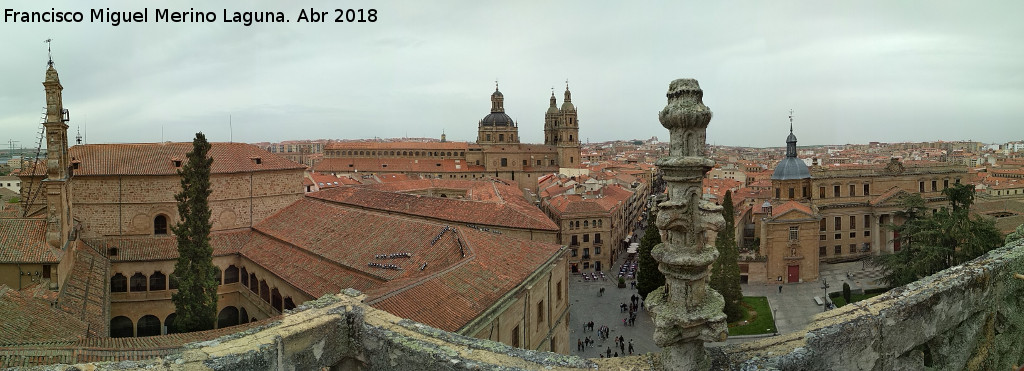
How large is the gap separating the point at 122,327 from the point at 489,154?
5584 centimetres

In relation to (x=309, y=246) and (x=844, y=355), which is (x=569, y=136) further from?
(x=844, y=355)

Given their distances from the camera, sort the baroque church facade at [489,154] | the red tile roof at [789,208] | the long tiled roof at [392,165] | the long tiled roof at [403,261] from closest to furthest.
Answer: the long tiled roof at [403,261], the red tile roof at [789,208], the baroque church facade at [489,154], the long tiled roof at [392,165]

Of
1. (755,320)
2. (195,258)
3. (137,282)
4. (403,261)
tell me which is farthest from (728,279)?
(137,282)

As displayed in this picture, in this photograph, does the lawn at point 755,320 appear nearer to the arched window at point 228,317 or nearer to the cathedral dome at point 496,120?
the arched window at point 228,317

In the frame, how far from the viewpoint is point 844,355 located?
24.7 feet

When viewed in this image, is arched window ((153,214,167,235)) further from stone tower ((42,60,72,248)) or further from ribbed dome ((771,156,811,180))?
ribbed dome ((771,156,811,180))

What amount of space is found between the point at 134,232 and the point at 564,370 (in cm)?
2925

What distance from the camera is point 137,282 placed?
28.0 metres

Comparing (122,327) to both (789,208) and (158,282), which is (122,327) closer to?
(158,282)

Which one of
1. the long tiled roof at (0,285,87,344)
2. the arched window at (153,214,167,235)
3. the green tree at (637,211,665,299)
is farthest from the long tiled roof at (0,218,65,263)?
the green tree at (637,211,665,299)

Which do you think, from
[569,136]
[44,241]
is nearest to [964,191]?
[44,241]

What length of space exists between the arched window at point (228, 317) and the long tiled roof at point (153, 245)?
9.10 ft

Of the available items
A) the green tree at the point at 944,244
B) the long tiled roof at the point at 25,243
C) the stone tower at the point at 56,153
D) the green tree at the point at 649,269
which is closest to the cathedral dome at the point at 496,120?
the green tree at the point at 649,269

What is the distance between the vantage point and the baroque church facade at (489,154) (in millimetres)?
80375
